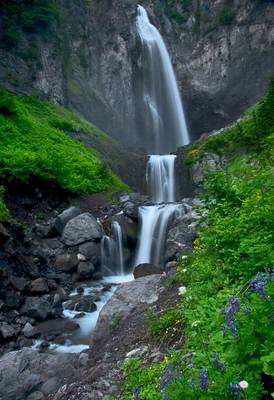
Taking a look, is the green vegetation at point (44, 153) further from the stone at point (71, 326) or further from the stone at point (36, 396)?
the stone at point (36, 396)

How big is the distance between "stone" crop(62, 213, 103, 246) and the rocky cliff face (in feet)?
58.7

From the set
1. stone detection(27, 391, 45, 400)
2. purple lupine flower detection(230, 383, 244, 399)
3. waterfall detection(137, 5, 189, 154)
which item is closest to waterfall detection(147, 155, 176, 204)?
waterfall detection(137, 5, 189, 154)

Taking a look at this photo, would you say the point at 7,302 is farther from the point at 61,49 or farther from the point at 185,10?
the point at 185,10

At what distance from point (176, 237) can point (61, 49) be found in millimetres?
24620

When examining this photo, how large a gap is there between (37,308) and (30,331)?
1.11 meters

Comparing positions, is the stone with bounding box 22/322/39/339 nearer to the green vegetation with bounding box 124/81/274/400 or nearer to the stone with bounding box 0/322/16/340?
the stone with bounding box 0/322/16/340

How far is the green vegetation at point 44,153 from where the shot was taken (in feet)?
62.1

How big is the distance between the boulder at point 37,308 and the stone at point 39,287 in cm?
55

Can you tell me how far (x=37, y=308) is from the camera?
37.2 ft

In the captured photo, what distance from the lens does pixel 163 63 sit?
44.0 m

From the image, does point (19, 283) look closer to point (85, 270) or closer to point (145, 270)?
point (85, 270)

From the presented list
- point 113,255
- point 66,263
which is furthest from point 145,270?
point 113,255

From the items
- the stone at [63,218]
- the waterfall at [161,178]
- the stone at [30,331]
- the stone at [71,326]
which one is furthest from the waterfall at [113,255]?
the waterfall at [161,178]

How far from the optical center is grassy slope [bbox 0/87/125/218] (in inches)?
746
